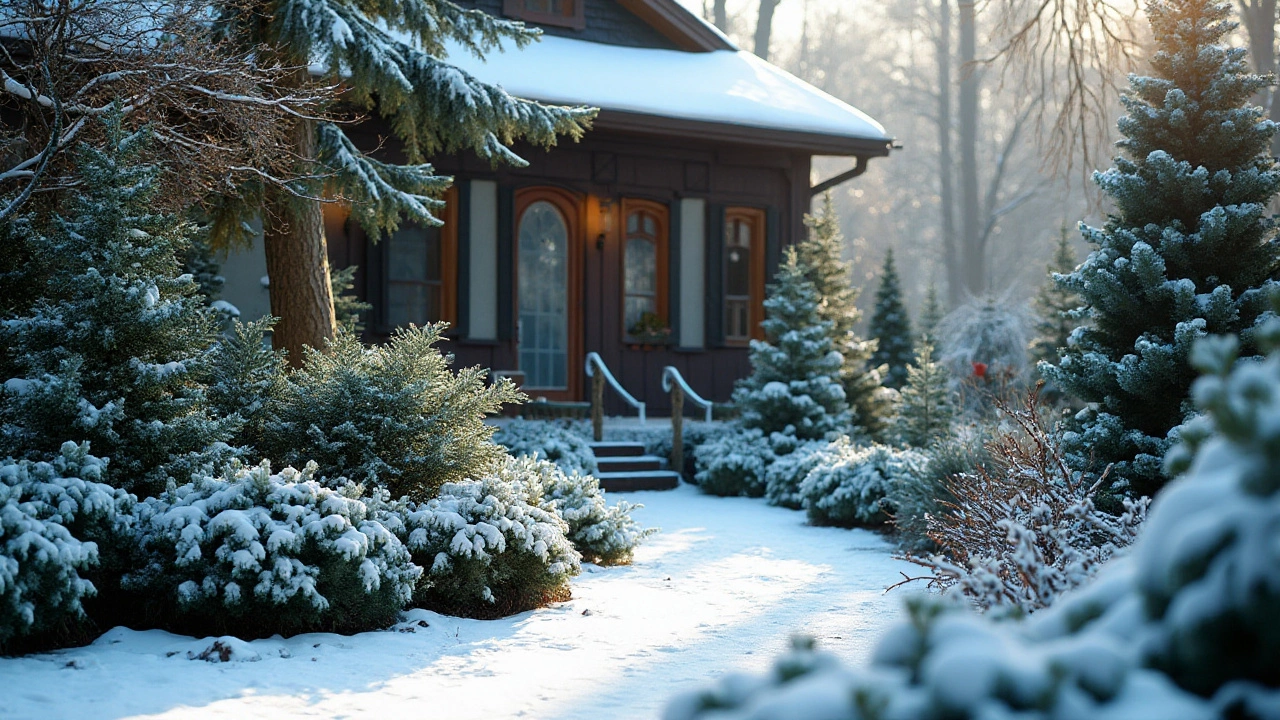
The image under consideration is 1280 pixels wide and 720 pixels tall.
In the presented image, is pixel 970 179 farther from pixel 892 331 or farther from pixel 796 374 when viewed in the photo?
pixel 796 374

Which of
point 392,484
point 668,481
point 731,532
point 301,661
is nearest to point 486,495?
point 392,484

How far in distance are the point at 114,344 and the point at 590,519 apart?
10.5ft

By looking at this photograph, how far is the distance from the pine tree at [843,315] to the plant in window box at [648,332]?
2039mm

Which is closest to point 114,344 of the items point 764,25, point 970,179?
point 764,25

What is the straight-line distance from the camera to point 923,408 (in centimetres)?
1159

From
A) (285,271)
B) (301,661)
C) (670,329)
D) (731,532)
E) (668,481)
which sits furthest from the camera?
(670,329)

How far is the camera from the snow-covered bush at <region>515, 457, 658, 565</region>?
24.0 ft

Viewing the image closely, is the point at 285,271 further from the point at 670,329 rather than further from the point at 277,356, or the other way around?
the point at 670,329

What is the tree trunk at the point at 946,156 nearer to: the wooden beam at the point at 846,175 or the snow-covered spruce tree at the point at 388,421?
the wooden beam at the point at 846,175

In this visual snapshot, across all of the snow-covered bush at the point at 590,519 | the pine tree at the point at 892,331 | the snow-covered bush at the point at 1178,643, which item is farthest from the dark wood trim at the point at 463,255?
the snow-covered bush at the point at 1178,643

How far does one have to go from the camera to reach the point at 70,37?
614cm

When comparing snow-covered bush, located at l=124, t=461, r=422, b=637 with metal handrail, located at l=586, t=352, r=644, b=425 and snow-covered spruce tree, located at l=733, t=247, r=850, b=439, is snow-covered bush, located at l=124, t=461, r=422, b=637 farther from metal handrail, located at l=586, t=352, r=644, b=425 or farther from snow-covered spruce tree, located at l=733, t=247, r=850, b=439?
snow-covered spruce tree, located at l=733, t=247, r=850, b=439

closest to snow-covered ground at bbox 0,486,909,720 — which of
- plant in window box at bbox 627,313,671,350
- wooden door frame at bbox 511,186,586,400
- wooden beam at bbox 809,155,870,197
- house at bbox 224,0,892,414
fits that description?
house at bbox 224,0,892,414

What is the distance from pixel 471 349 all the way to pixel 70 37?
7.67 meters
